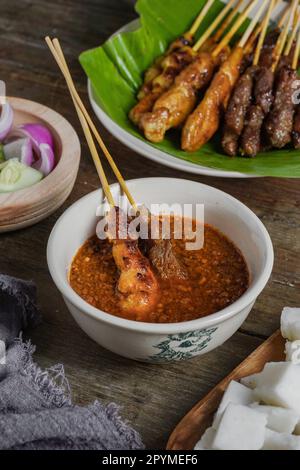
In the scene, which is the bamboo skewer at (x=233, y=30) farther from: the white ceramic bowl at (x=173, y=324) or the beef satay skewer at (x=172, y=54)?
the white ceramic bowl at (x=173, y=324)

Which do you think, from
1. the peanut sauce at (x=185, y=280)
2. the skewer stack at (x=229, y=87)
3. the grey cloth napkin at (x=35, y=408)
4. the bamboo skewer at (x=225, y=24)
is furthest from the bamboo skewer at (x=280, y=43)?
the grey cloth napkin at (x=35, y=408)

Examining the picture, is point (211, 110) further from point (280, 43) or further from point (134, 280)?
point (134, 280)

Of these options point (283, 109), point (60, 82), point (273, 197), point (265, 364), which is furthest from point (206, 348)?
point (60, 82)

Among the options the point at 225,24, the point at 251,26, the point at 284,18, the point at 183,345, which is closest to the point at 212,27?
the point at 225,24

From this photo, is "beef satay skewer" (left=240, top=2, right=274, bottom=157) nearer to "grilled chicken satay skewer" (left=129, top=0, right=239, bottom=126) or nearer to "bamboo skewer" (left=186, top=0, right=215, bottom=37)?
"grilled chicken satay skewer" (left=129, top=0, right=239, bottom=126)

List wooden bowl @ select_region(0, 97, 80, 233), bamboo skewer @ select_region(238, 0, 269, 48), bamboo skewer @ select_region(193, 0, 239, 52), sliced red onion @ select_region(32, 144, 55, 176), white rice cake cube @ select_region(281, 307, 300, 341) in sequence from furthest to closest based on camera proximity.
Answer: bamboo skewer @ select_region(193, 0, 239, 52), bamboo skewer @ select_region(238, 0, 269, 48), sliced red onion @ select_region(32, 144, 55, 176), wooden bowl @ select_region(0, 97, 80, 233), white rice cake cube @ select_region(281, 307, 300, 341)

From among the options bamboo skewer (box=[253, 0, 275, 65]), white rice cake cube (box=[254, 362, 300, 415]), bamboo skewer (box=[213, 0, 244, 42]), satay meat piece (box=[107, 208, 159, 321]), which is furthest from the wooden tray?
bamboo skewer (box=[213, 0, 244, 42])
